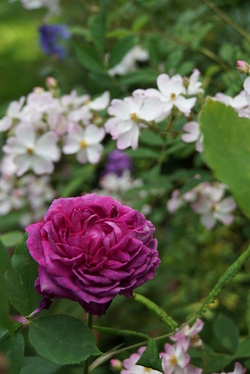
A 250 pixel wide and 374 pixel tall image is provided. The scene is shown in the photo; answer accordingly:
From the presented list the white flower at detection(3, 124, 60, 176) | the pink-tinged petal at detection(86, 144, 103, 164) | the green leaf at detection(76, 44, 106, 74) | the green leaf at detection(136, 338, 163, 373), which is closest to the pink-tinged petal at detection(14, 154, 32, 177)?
the white flower at detection(3, 124, 60, 176)

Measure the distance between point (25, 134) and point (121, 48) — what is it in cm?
24

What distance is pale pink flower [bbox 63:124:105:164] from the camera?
1.06m

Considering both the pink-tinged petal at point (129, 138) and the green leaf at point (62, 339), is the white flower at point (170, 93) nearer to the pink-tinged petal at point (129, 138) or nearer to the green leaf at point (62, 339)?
the pink-tinged petal at point (129, 138)

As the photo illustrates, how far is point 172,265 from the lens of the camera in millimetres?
1634

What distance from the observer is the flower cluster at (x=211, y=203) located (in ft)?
3.81

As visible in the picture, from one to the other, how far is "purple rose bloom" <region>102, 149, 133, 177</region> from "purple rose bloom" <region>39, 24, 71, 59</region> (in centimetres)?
49

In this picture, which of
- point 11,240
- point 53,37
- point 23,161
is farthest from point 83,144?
point 53,37

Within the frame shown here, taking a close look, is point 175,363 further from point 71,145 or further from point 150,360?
point 71,145

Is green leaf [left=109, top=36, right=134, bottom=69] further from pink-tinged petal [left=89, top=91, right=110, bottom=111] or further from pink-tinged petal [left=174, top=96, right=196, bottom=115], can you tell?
pink-tinged petal [left=174, top=96, right=196, bottom=115]

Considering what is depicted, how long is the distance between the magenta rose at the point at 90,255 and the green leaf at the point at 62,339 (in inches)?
0.9

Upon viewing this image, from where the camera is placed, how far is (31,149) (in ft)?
3.48

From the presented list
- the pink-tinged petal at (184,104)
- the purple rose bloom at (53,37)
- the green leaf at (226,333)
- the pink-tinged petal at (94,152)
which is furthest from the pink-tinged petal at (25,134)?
the purple rose bloom at (53,37)

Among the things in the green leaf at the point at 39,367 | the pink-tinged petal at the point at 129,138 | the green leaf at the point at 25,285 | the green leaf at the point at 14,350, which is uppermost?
the green leaf at the point at 25,285

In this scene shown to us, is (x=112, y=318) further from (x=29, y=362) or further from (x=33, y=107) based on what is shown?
(x=29, y=362)
